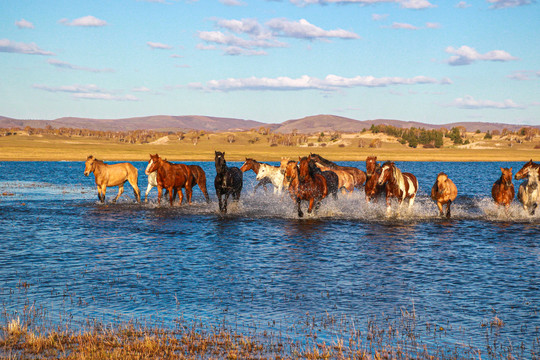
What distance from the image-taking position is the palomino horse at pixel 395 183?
65.9ft

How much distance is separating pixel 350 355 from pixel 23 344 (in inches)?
165

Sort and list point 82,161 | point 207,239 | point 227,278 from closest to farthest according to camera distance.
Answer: point 227,278
point 207,239
point 82,161

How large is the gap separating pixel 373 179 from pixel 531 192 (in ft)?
17.9

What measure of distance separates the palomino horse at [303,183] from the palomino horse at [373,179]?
5.54 feet

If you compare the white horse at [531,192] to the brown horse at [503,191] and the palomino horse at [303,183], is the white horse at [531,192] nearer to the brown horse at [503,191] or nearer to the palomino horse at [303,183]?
the brown horse at [503,191]

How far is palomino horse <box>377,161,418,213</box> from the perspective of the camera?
2008 centimetres

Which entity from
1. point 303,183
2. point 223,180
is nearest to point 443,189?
point 303,183

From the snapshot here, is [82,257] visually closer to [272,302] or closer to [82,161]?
[272,302]

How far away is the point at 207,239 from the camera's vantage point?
16984 millimetres

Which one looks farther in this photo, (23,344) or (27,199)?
(27,199)

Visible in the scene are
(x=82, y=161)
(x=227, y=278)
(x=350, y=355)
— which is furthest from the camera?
(x=82, y=161)

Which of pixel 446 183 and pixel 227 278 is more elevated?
pixel 446 183

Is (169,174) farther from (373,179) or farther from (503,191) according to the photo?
(503,191)

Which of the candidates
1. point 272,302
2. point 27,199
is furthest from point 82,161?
point 272,302
